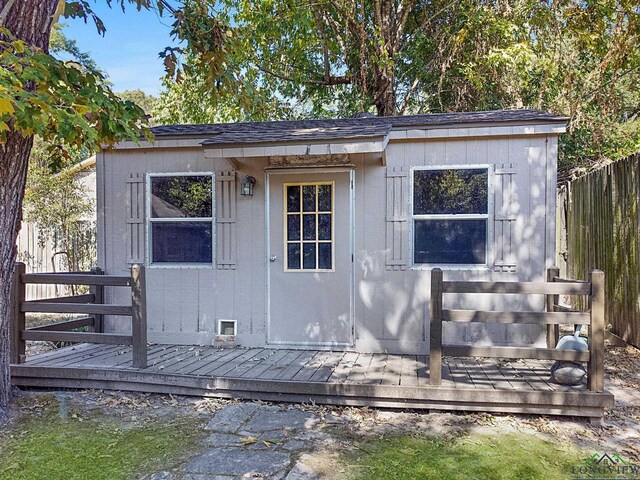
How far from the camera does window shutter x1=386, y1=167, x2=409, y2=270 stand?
4625 millimetres

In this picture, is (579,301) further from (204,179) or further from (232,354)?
Answer: (204,179)

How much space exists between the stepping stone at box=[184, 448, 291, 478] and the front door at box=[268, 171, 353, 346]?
1.98 m

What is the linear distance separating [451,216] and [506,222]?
545mm

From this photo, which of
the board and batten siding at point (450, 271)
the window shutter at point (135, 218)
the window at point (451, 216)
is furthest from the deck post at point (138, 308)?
the window at point (451, 216)

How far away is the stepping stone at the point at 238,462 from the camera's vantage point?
8.61 feet

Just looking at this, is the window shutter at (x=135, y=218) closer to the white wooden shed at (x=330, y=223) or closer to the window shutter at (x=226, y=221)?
the white wooden shed at (x=330, y=223)

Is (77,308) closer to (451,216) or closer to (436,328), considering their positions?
(436,328)

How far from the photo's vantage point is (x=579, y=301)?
6.72 m

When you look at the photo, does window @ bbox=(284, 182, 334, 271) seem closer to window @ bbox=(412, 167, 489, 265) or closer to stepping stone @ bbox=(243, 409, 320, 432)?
window @ bbox=(412, 167, 489, 265)

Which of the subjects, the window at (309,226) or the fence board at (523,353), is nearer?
the fence board at (523,353)

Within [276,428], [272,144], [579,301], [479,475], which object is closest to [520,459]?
[479,475]

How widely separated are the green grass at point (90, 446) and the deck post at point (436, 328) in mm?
1827

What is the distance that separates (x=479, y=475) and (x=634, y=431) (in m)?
1.43

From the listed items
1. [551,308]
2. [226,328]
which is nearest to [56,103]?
[226,328]
